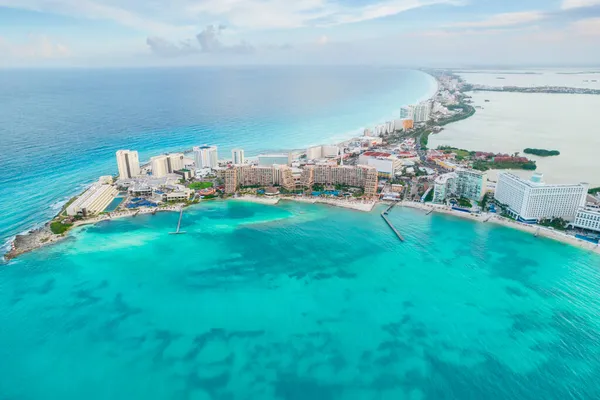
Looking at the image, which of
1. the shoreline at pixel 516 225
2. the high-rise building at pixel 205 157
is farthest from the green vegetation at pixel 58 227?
the shoreline at pixel 516 225

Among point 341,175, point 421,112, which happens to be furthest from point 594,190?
point 421,112

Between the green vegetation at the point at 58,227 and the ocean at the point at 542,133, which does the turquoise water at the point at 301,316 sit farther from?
the ocean at the point at 542,133

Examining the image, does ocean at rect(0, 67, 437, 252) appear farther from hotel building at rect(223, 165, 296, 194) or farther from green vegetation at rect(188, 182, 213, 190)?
hotel building at rect(223, 165, 296, 194)

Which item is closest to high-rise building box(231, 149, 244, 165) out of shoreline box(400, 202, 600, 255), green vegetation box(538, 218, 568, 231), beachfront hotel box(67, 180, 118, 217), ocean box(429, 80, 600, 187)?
beachfront hotel box(67, 180, 118, 217)

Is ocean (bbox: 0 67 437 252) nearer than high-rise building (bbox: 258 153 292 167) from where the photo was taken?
Yes

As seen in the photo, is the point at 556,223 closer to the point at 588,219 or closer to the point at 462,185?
the point at 588,219

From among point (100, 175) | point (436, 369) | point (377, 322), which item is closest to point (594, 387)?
point (436, 369)
